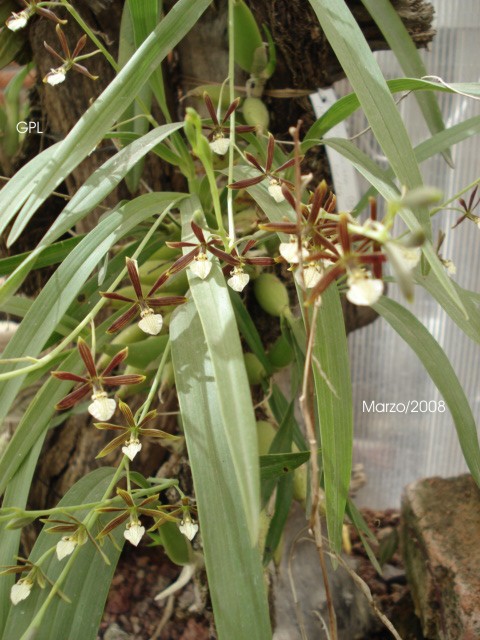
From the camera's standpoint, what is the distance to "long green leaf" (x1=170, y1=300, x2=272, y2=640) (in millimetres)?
390

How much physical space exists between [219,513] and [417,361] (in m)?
0.90

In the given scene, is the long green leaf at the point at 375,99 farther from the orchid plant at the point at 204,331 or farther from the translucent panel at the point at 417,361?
the translucent panel at the point at 417,361

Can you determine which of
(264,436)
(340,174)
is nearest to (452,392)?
(264,436)

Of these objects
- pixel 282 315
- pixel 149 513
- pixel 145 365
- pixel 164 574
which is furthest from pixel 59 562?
pixel 164 574

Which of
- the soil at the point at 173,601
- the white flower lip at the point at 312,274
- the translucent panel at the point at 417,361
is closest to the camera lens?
the white flower lip at the point at 312,274

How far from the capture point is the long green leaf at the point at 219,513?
0.39 m

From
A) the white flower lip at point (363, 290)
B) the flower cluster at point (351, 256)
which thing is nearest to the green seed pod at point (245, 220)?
the flower cluster at point (351, 256)

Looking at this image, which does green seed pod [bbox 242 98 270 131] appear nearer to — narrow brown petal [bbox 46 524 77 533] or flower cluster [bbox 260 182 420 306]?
flower cluster [bbox 260 182 420 306]

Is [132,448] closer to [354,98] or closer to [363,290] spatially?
[363,290]

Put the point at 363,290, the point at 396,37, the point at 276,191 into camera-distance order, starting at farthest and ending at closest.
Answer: the point at 396,37 < the point at 276,191 < the point at 363,290

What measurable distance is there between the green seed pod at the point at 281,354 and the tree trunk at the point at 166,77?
0.86ft

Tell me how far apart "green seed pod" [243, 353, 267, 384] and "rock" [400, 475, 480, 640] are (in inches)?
12.9

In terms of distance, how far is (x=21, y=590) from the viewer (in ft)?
1.61

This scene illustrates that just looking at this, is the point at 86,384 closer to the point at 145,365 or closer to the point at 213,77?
the point at 145,365
